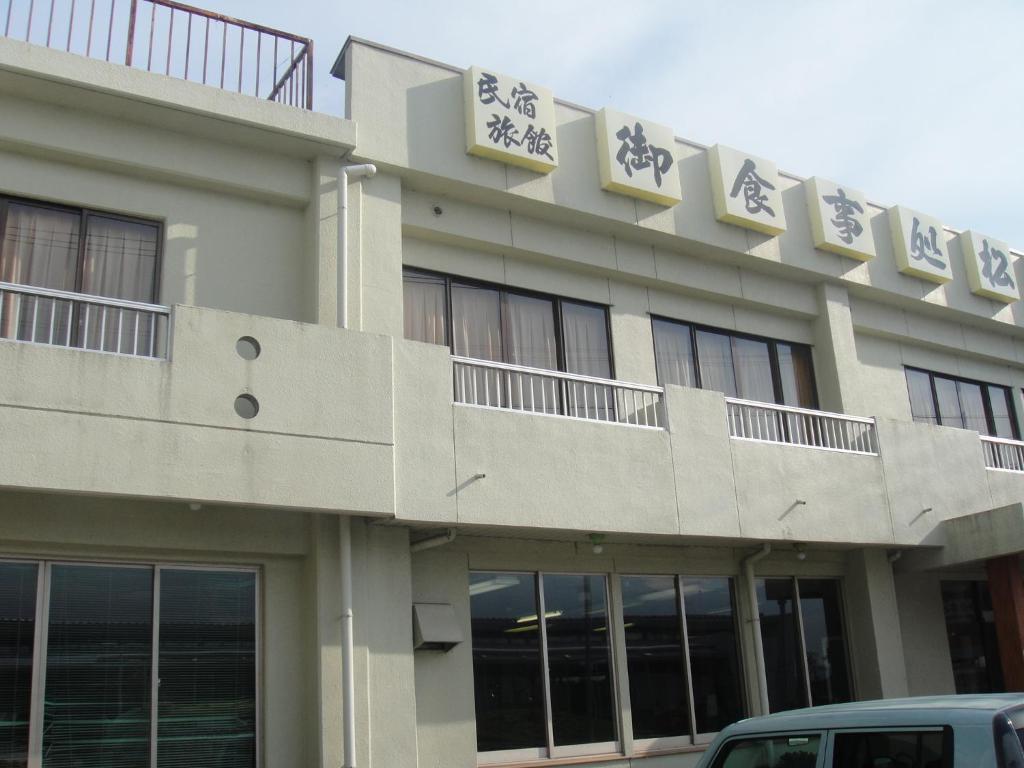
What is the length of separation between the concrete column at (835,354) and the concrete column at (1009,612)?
10.3 ft

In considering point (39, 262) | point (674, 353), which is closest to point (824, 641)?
point (674, 353)

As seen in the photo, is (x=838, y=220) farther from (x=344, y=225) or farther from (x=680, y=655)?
(x=344, y=225)

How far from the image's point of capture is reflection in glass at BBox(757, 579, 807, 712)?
15.0 metres

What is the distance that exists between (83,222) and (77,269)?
1.77 feet

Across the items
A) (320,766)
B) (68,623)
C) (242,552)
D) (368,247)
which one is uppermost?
(368,247)

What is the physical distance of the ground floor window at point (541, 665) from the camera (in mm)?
12586

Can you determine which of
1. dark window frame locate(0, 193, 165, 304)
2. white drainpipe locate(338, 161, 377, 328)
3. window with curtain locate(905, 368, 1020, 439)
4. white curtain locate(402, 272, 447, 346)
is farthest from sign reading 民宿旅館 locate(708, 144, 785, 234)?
dark window frame locate(0, 193, 165, 304)

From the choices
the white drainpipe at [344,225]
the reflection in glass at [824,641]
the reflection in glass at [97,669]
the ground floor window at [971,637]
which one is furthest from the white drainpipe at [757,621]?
the reflection in glass at [97,669]

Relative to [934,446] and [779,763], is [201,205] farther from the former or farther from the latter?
[934,446]

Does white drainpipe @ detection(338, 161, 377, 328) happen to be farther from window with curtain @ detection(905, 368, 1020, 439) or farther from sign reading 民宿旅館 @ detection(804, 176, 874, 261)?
window with curtain @ detection(905, 368, 1020, 439)

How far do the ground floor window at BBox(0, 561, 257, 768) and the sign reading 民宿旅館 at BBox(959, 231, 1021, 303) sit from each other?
45.6 ft

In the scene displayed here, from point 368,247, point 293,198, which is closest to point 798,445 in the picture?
point 368,247

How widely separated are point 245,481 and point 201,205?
144 inches

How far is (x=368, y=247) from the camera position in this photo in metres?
12.8
